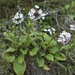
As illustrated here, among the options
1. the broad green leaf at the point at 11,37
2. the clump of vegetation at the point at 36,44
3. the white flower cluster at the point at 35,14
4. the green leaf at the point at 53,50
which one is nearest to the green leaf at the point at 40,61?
the clump of vegetation at the point at 36,44

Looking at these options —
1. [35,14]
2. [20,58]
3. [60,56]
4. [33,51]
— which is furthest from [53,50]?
[35,14]

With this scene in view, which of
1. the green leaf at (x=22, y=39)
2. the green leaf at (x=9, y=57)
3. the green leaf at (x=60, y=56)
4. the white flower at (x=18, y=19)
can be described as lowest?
the green leaf at (x=60, y=56)

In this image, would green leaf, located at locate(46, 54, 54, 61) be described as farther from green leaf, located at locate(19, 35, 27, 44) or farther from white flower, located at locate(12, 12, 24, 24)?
white flower, located at locate(12, 12, 24, 24)

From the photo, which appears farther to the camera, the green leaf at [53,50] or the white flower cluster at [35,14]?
the white flower cluster at [35,14]

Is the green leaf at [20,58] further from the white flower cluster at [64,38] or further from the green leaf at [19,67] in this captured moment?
the white flower cluster at [64,38]

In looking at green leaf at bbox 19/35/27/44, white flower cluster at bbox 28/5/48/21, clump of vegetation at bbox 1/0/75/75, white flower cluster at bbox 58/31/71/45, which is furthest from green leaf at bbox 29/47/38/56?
white flower cluster at bbox 28/5/48/21

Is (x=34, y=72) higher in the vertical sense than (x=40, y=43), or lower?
Answer: lower

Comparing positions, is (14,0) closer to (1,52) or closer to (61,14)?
(61,14)

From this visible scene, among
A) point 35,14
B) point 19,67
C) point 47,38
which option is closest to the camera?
point 19,67

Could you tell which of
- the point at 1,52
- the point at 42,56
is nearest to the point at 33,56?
the point at 42,56

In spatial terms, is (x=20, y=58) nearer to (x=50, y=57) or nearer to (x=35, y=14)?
(x=50, y=57)

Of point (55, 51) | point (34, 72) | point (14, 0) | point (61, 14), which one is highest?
point (14, 0)
